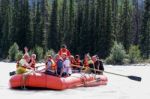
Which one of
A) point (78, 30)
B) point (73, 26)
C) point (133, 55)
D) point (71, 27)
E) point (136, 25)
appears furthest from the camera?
point (136, 25)

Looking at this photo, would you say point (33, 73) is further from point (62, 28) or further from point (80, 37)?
point (62, 28)

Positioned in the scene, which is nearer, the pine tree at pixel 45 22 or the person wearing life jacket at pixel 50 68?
the person wearing life jacket at pixel 50 68

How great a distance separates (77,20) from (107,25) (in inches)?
274

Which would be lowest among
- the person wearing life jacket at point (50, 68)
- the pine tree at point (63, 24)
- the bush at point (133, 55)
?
the bush at point (133, 55)

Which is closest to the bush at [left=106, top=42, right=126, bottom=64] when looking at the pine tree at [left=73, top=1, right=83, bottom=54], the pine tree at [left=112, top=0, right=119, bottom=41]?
the pine tree at [left=112, top=0, right=119, bottom=41]

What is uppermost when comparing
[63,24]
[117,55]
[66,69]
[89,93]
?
[66,69]

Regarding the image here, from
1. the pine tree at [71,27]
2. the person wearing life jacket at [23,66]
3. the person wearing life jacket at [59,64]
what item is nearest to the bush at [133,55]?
the pine tree at [71,27]

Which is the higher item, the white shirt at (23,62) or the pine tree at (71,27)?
the white shirt at (23,62)

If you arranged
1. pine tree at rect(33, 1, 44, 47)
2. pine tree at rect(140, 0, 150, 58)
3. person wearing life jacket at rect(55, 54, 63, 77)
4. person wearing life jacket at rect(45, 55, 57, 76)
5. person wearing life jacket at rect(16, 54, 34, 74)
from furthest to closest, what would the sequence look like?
pine tree at rect(33, 1, 44, 47), pine tree at rect(140, 0, 150, 58), person wearing life jacket at rect(55, 54, 63, 77), person wearing life jacket at rect(16, 54, 34, 74), person wearing life jacket at rect(45, 55, 57, 76)

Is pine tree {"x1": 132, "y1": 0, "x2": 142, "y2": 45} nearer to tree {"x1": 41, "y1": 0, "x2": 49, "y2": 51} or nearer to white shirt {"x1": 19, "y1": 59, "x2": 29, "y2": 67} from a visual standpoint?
tree {"x1": 41, "y1": 0, "x2": 49, "y2": 51}

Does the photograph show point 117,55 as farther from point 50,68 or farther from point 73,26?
point 50,68

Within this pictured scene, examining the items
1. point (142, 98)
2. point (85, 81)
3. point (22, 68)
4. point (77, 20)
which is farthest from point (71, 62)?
point (77, 20)

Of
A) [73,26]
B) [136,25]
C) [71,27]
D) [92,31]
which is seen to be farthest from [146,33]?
[136,25]

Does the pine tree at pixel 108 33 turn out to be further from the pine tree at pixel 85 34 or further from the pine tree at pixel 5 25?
the pine tree at pixel 5 25
